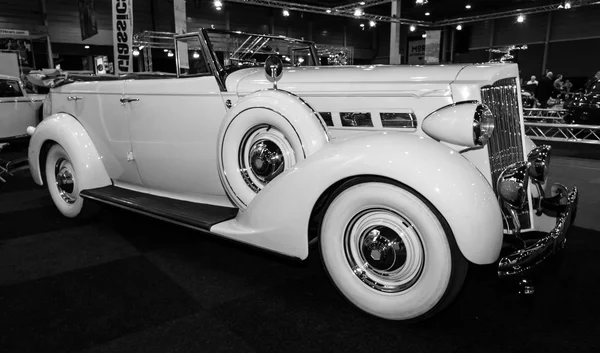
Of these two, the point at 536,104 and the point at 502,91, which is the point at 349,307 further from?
the point at 536,104

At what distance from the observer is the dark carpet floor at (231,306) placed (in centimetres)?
201

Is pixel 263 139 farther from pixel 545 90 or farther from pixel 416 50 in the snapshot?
pixel 545 90

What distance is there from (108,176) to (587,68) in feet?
75.1

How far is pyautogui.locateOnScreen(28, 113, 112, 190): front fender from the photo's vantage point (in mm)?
3752

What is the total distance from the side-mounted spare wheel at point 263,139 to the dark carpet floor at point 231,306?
62 cm

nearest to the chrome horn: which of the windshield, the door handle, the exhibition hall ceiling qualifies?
the windshield

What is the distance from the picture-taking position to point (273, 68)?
259 centimetres

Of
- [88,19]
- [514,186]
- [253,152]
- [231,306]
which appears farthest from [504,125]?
[88,19]

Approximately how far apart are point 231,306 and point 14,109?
355 inches

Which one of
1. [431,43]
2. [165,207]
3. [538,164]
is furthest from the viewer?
[431,43]

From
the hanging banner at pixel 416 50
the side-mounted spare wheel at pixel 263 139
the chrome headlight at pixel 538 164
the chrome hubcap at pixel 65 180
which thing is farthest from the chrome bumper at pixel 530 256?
the hanging banner at pixel 416 50

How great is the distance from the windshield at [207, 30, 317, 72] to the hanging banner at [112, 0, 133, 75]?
445cm

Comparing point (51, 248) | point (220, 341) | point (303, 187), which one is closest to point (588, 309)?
point (303, 187)

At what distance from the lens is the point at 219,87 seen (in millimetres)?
2953
